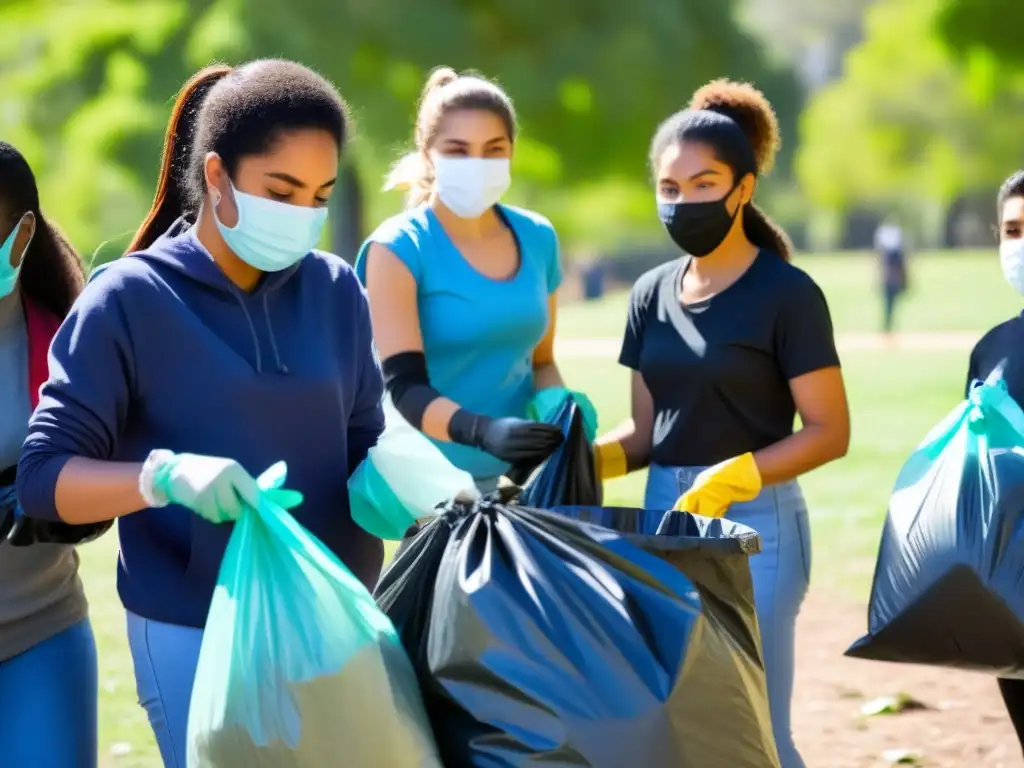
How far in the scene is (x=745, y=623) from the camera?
83.0 inches

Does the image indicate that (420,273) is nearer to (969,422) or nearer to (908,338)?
(969,422)

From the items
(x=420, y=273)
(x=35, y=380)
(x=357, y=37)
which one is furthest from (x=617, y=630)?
(x=357, y=37)

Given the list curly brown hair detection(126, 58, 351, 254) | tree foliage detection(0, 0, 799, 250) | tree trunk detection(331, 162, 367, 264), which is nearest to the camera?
curly brown hair detection(126, 58, 351, 254)

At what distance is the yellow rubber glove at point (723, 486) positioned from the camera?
2.83 m

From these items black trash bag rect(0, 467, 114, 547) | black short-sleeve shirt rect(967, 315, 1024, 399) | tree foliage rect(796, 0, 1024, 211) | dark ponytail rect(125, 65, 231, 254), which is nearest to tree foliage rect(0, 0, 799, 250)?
black short-sleeve shirt rect(967, 315, 1024, 399)

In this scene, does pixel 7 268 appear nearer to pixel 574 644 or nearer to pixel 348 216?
pixel 574 644

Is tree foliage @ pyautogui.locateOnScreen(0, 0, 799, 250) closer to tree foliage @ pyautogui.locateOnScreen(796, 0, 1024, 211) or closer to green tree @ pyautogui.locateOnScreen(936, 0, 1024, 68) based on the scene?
green tree @ pyautogui.locateOnScreen(936, 0, 1024, 68)

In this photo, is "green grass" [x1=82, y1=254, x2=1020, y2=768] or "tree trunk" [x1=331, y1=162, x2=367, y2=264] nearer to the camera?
"green grass" [x1=82, y1=254, x2=1020, y2=768]

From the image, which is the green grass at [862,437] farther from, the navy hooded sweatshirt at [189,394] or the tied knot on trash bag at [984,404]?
the navy hooded sweatshirt at [189,394]

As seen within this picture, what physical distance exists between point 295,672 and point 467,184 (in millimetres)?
1771

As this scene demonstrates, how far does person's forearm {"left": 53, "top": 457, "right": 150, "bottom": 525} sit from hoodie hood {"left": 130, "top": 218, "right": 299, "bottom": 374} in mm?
259

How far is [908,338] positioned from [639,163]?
17.8 feet

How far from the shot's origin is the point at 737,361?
3.11m

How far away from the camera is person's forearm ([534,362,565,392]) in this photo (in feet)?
11.4
